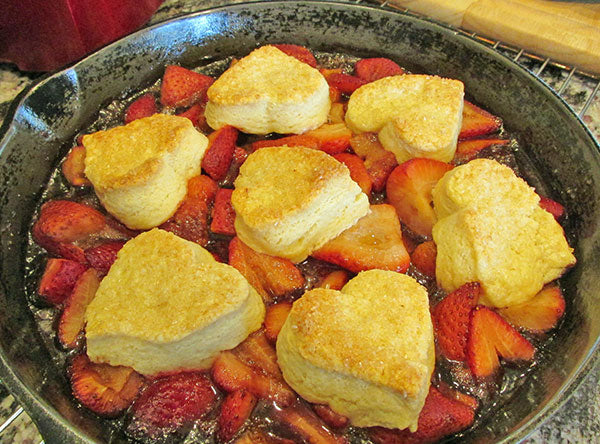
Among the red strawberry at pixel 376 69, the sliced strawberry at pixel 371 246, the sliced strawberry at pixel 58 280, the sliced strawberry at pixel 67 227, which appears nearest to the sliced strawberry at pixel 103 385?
the sliced strawberry at pixel 58 280

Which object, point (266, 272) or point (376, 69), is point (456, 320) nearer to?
point (266, 272)

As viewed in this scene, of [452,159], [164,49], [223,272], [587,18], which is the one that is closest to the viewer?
[223,272]

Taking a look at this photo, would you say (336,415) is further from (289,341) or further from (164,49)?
(164,49)

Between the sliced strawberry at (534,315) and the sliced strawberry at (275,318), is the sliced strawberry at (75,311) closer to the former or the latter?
the sliced strawberry at (275,318)

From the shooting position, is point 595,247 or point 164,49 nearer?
point 595,247

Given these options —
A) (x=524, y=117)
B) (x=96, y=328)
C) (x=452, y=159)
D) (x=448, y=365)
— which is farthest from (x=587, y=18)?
(x=96, y=328)

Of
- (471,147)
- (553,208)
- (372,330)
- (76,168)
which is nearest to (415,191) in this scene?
(471,147)
